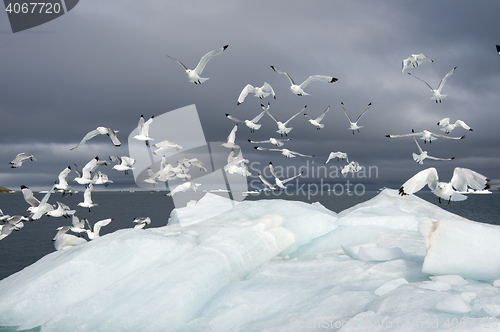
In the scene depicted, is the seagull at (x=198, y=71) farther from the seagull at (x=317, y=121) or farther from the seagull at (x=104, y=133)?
the seagull at (x=317, y=121)

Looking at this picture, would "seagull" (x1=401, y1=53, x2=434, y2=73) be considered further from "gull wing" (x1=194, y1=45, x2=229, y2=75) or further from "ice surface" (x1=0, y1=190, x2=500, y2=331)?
"ice surface" (x1=0, y1=190, x2=500, y2=331)

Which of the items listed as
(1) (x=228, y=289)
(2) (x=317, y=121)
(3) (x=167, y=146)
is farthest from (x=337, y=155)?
(1) (x=228, y=289)

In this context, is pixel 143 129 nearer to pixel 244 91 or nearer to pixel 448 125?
pixel 244 91

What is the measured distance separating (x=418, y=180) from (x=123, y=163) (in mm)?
17219

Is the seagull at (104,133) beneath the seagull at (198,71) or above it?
beneath

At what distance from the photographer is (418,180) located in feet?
25.6

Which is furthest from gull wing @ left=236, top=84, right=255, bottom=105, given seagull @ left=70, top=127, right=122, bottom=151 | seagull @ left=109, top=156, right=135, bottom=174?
seagull @ left=109, top=156, right=135, bottom=174

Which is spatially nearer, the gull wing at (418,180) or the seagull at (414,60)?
the gull wing at (418,180)

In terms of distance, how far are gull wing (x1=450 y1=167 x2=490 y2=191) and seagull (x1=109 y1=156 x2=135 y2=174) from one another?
17498mm

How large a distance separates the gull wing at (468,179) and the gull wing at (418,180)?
45 centimetres

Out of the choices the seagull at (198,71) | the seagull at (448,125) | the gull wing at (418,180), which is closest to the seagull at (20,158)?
the seagull at (198,71)

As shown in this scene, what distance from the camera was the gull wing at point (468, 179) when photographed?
7182 millimetres

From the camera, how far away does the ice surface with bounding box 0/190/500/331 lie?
4.48m

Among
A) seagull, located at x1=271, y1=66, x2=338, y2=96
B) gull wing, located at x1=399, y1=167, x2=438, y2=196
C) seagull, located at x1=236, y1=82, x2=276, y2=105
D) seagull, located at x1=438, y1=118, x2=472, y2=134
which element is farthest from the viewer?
seagull, located at x1=438, y1=118, x2=472, y2=134
